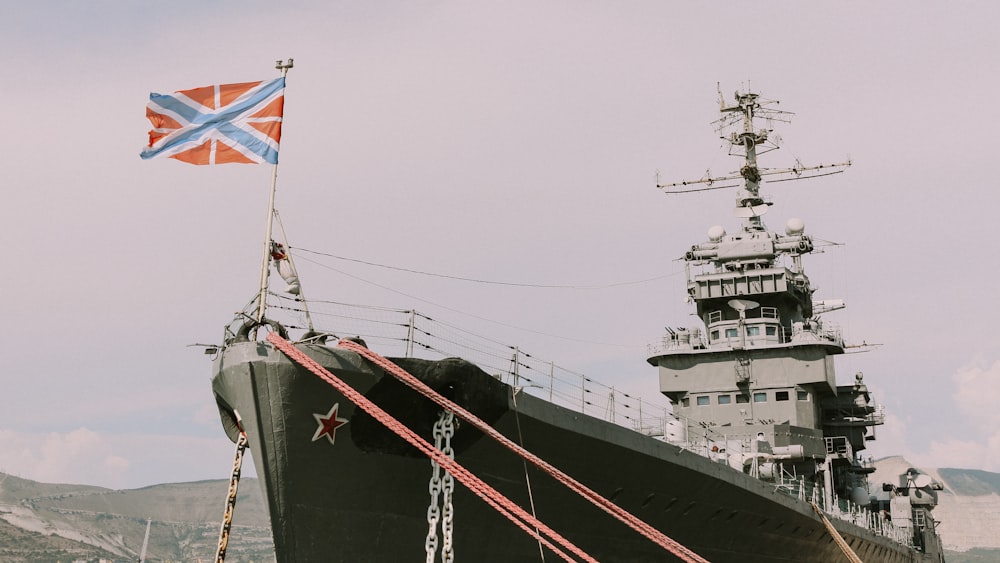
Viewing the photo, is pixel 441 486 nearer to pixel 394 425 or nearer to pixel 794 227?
pixel 394 425

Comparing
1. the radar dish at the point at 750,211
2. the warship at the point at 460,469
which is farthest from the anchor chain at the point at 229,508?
the radar dish at the point at 750,211

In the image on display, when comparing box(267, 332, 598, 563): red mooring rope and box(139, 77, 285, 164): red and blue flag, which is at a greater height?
box(139, 77, 285, 164): red and blue flag

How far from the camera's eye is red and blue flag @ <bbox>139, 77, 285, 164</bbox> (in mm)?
12516

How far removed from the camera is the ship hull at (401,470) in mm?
11648

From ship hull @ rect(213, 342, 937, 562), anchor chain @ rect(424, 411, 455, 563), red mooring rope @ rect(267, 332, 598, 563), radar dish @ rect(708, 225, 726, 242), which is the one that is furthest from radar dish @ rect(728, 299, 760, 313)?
red mooring rope @ rect(267, 332, 598, 563)

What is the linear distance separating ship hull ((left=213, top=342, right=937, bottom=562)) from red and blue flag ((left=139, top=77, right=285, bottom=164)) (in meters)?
2.71

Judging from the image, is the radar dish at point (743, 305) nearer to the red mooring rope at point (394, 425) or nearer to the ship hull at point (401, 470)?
the ship hull at point (401, 470)

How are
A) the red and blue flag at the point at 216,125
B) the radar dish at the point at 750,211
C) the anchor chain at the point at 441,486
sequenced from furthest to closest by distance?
the radar dish at the point at 750,211 < the red and blue flag at the point at 216,125 < the anchor chain at the point at 441,486

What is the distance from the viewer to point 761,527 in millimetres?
18891

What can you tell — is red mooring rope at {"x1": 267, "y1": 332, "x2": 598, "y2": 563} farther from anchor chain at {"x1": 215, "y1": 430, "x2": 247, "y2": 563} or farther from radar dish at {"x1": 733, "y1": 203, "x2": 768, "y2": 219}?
radar dish at {"x1": 733, "y1": 203, "x2": 768, "y2": 219}

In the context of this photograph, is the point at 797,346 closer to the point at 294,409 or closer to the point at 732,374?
the point at 732,374

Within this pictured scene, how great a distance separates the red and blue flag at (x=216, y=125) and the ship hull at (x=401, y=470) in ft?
8.88

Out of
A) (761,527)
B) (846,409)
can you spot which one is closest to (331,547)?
(761,527)

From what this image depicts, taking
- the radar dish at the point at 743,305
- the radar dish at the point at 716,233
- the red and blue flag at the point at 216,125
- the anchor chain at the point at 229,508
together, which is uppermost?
the radar dish at the point at 716,233
